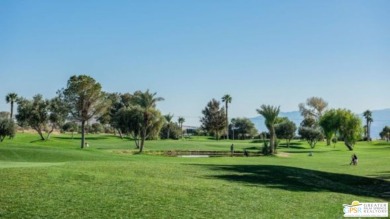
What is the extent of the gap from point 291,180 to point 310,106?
15382cm

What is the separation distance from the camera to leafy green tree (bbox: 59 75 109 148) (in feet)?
257

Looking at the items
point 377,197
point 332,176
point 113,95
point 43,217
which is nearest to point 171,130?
point 113,95

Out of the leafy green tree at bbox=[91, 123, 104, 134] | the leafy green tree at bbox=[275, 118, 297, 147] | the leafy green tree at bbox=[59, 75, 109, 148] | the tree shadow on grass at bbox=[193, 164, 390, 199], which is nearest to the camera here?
the tree shadow on grass at bbox=[193, 164, 390, 199]

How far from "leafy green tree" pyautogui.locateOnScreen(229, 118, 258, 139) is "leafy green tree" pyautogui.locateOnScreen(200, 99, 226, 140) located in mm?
4966

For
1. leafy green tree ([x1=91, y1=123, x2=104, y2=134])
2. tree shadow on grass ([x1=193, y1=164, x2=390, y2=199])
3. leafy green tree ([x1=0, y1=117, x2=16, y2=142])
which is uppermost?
leafy green tree ([x1=91, y1=123, x2=104, y2=134])

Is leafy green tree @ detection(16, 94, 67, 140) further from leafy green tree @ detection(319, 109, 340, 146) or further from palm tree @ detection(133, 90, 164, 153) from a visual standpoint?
leafy green tree @ detection(319, 109, 340, 146)

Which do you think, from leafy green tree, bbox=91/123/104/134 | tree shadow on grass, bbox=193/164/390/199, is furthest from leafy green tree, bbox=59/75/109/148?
leafy green tree, bbox=91/123/104/134

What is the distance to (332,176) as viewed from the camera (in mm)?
36406

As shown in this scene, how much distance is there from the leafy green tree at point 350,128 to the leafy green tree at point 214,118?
72527mm

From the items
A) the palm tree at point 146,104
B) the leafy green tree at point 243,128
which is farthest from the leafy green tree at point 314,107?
the palm tree at point 146,104

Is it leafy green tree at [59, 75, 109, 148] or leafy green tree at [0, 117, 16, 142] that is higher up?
leafy green tree at [59, 75, 109, 148]

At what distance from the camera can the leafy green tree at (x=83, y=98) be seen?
78.4m

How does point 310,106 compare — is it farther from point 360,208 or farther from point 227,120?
point 360,208

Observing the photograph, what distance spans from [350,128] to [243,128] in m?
72.6
